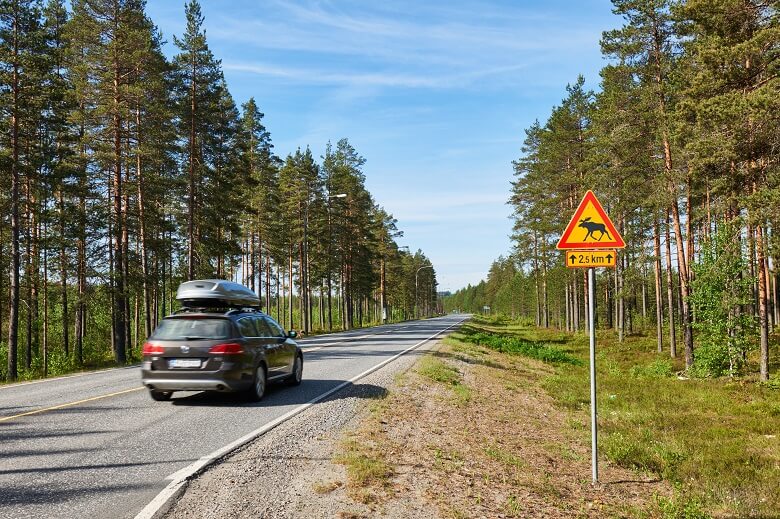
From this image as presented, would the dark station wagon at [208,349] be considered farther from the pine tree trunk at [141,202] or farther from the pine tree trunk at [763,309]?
the pine tree trunk at [763,309]

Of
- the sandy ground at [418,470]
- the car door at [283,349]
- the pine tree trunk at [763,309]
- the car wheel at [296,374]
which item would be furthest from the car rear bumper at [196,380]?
the pine tree trunk at [763,309]

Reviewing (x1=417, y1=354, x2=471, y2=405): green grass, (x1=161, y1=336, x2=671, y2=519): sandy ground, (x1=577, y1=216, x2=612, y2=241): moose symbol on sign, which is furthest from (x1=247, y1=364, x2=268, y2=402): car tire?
(x1=577, y1=216, x2=612, y2=241): moose symbol on sign

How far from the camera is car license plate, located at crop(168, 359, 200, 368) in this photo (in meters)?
8.94

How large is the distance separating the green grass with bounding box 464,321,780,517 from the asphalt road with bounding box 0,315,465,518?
17.9ft

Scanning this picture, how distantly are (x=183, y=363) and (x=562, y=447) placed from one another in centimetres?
653

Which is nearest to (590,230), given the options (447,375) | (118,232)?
(447,375)

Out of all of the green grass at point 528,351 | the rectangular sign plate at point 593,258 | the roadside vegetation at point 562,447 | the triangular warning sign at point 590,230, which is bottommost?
the green grass at point 528,351

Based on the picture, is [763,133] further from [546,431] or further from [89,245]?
[89,245]

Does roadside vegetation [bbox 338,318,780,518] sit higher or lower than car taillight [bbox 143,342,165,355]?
lower

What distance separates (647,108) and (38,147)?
85.1 feet

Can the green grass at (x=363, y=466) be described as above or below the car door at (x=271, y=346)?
below

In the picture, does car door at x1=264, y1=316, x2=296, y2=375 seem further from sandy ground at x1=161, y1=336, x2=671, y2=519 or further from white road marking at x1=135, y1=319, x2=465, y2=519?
white road marking at x1=135, y1=319, x2=465, y2=519

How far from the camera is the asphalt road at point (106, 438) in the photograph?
4684mm

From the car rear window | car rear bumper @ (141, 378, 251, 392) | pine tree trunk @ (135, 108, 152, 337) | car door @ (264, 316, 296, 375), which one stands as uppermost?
pine tree trunk @ (135, 108, 152, 337)
